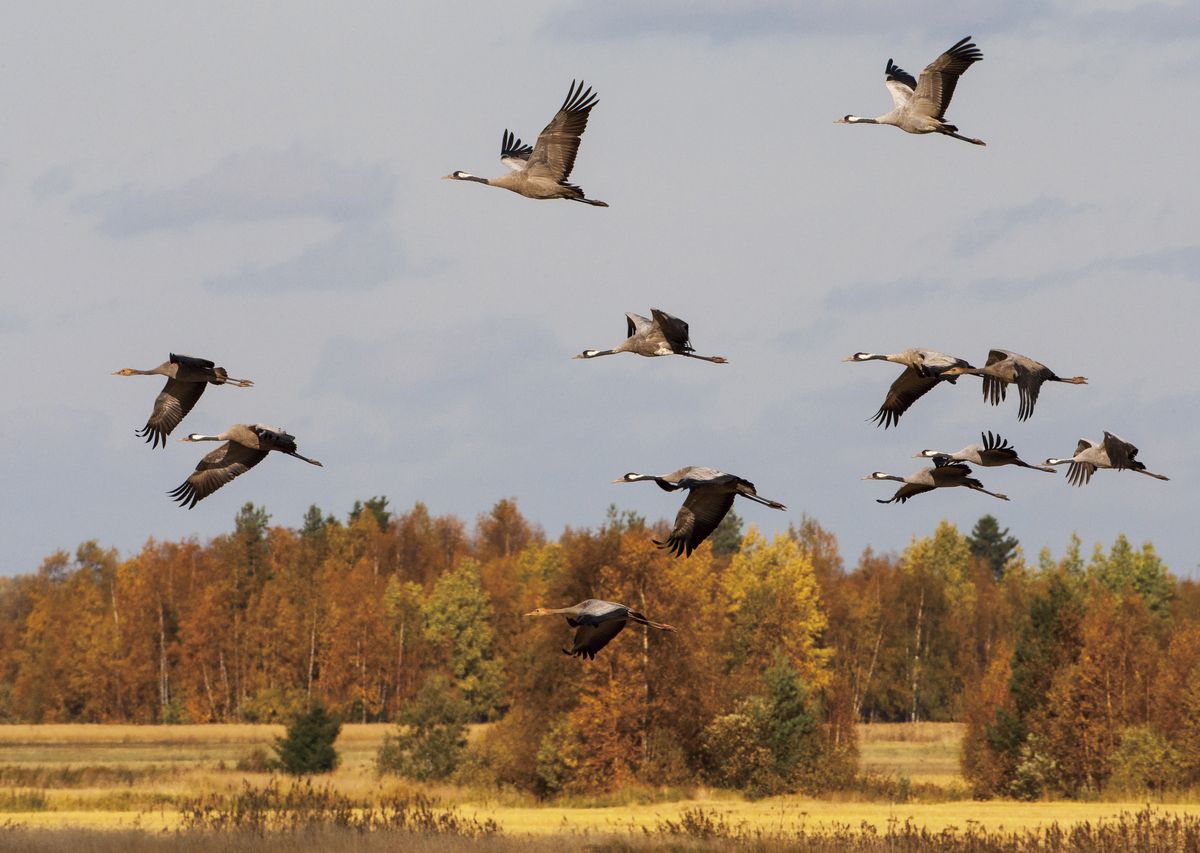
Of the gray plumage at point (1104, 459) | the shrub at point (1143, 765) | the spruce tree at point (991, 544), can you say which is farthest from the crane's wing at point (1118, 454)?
the spruce tree at point (991, 544)

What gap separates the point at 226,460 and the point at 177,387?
125 cm

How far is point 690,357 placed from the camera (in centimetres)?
2064

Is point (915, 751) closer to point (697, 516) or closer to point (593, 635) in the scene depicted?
point (593, 635)

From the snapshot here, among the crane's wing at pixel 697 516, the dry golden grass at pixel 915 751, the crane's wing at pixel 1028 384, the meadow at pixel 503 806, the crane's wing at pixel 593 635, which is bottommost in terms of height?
the meadow at pixel 503 806

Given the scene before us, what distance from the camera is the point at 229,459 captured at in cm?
2083

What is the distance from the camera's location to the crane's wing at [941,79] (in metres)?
20.6

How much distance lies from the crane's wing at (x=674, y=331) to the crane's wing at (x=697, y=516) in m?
1.96

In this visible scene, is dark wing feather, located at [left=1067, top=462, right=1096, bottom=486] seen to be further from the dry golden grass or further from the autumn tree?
the autumn tree

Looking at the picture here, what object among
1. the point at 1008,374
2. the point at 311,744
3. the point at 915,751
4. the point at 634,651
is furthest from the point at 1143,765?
the point at 1008,374

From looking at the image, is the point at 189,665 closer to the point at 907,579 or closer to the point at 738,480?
the point at 907,579

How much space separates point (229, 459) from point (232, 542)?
283 feet

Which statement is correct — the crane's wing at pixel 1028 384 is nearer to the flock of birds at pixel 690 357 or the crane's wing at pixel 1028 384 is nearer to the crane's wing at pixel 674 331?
the flock of birds at pixel 690 357

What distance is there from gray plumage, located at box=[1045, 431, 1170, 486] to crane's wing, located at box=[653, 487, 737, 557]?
450cm

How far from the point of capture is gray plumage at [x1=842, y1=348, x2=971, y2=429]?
2031 centimetres
